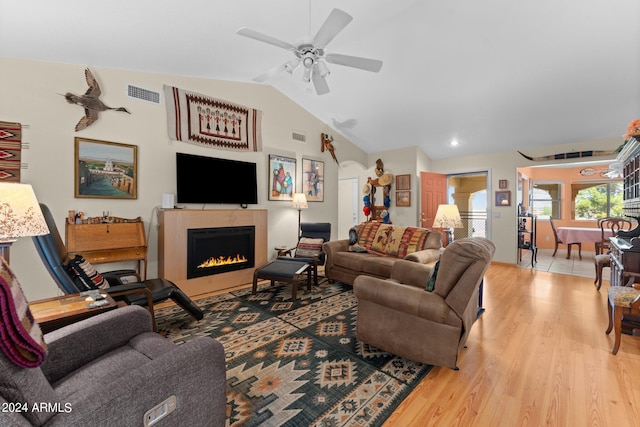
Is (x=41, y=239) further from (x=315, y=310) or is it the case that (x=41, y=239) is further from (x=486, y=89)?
(x=486, y=89)

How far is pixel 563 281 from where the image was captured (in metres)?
4.39

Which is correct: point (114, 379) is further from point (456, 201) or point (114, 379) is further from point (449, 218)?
point (456, 201)

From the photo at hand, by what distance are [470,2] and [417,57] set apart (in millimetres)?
922

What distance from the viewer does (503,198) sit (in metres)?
5.59

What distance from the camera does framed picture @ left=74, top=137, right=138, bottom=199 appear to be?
3.15 meters

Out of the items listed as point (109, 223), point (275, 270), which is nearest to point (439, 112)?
point (275, 270)

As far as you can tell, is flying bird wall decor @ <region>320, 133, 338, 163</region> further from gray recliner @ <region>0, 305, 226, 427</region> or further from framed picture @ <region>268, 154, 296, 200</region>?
gray recliner @ <region>0, 305, 226, 427</region>

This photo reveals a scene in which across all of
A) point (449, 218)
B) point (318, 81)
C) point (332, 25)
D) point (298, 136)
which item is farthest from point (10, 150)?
point (449, 218)

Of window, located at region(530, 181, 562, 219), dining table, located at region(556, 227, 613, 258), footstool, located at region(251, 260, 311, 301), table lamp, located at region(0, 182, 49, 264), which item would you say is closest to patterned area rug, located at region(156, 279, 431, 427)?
footstool, located at region(251, 260, 311, 301)

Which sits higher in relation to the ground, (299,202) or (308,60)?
(308,60)

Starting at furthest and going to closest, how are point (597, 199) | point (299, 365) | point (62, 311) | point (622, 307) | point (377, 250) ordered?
point (597, 199)
point (377, 250)
point (622, 307)
point (299, 365)
point (62, 311)

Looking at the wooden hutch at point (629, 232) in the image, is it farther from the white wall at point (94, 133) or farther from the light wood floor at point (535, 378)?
the white wall at point (94, 133)

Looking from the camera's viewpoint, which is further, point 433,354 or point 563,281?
point 563,281

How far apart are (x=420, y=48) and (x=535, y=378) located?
11.7 ft
